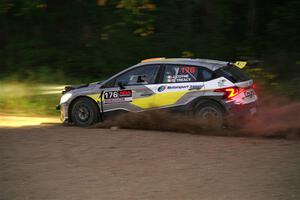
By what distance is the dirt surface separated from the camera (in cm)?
693

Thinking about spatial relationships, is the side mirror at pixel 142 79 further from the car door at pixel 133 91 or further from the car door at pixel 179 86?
the car door at pixel 179 86

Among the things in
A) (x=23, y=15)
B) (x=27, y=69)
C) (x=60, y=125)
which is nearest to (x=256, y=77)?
(x=60, y=125)

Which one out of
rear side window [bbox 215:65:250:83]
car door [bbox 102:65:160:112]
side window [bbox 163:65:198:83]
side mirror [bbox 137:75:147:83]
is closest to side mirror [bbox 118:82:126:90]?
car door [bbox 102:65:160:112]

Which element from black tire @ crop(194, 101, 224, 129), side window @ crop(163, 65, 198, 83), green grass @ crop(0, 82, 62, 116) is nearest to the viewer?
black tire @ crop(194, 101, 224, 129)

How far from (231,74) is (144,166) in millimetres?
3771

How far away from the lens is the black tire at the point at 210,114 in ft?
36.0

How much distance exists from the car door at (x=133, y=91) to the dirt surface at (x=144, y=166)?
0.77 meters

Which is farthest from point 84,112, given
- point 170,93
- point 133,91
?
point 170,93

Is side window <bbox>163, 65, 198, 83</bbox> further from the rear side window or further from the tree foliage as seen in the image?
the tree foliage

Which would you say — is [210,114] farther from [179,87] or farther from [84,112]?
[84,112]

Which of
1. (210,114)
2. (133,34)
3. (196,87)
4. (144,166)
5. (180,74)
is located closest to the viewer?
(144,166)

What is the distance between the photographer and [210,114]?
1110cm

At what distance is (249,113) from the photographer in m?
11.2

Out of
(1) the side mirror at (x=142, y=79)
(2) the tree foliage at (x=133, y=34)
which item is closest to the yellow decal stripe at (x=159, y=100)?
(1) the side mirror at (x=142, y=79)
